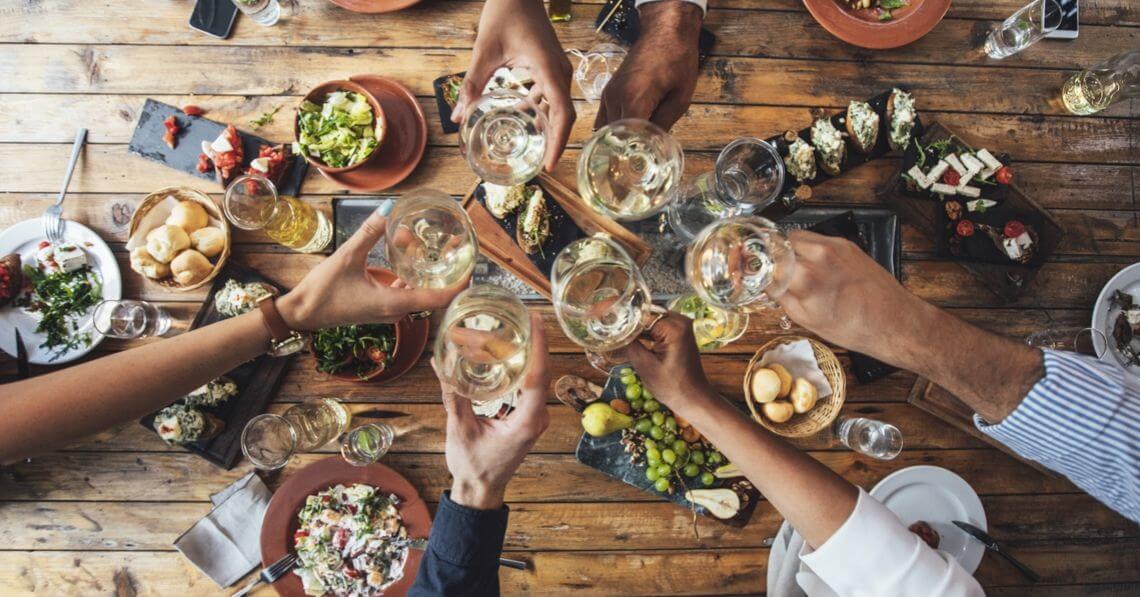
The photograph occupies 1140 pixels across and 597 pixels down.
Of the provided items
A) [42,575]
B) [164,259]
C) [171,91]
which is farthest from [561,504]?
[171,91]

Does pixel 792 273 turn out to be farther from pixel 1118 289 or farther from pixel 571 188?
pixel 1118 289

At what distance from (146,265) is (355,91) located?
0.95 m

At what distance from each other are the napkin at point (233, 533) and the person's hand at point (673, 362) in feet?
4.90

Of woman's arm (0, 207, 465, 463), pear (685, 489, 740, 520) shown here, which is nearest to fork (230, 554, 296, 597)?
woman's arm (0, 207, 465, 463)

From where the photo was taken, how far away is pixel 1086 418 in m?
1.59

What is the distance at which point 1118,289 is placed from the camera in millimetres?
2211

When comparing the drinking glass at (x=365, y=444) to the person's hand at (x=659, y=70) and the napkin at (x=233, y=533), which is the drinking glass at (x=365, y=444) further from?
the person's hand at (x=659, y=70)

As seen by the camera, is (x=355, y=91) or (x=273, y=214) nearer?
(x=273, y=214)

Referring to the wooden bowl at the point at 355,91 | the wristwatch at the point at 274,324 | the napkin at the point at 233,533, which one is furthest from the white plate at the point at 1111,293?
the napkin at the point at 233,533

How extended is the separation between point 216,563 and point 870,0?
327 centimetres

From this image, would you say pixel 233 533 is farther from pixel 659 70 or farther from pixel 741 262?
pixel 659 70

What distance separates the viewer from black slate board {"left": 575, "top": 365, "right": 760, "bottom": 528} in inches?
83.5

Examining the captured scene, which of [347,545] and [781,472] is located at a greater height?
[781,472]

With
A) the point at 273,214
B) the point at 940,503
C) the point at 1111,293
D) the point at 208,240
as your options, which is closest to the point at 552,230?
the point at 273,214
